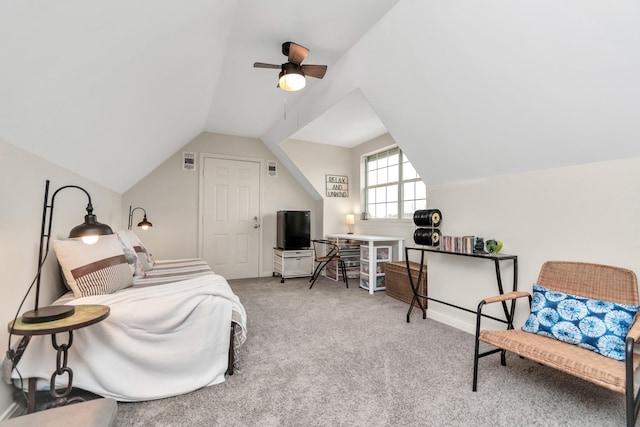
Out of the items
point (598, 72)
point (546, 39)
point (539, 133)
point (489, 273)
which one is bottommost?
point (489, 273)

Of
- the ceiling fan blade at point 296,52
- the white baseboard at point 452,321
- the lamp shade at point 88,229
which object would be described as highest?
the ceiling fan blade at point 296,52

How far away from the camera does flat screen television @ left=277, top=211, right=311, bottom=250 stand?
17.0 ft

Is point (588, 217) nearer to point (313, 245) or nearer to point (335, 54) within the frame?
point (335, 54)

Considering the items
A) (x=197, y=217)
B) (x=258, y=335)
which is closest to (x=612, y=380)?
(x=258, y=335)

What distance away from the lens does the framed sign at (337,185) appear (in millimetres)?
5730

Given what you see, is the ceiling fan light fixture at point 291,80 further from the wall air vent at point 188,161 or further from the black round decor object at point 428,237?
the wall air vent at point 188,161

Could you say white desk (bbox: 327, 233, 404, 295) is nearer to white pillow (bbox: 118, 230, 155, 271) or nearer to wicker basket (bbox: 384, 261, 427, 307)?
wicker basket (bbox: 384, 261, 427, 307)

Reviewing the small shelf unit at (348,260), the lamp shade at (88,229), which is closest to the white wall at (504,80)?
the lamp shade at (88,229)

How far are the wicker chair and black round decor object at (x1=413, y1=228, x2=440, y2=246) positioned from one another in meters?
1.06

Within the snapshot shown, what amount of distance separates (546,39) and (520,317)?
6.61 feet

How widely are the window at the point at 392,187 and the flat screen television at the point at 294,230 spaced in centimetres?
128

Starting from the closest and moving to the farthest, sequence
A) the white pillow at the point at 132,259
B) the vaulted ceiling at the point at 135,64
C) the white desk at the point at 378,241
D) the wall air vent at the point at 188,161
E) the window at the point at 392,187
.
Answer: the vaulted ceiling at the point at 135,64, the white pillow at the point at 132,259, the white desk at the point at 378,241, the window at the point at 392,187, the wall air vent at the point at 188,161

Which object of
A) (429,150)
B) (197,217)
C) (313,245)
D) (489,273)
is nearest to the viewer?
(489,273)

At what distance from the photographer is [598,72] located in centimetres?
163
